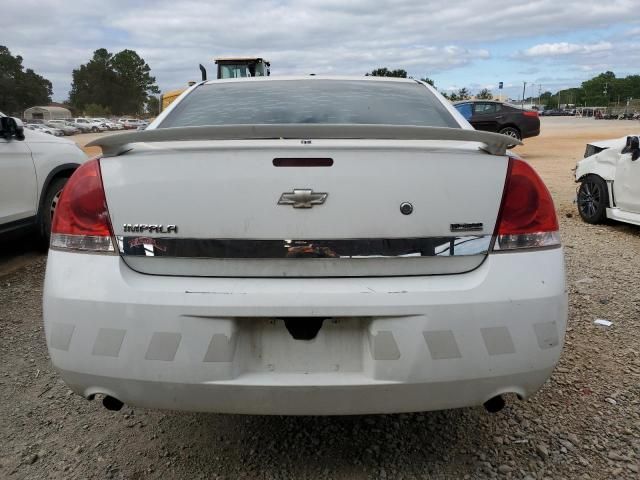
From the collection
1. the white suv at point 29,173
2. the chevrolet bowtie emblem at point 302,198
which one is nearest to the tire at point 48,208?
the white suv at point 29,173

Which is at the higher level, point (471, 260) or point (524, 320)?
point (471, 260)

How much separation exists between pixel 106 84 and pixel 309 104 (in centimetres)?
13181

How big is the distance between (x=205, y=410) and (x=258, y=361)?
10.6 inches

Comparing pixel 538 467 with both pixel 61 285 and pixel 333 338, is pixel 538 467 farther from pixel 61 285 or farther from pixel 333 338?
pixel 61 285

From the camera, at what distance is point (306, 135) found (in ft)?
6.47

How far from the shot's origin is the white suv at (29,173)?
471 centimetres

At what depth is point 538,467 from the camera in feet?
7.23

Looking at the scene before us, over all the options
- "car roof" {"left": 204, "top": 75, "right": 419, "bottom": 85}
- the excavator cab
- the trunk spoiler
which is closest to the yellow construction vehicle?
the excavator cab

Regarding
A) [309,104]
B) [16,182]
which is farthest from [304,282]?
[16,182]

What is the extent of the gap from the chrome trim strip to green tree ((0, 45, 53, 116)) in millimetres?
104308

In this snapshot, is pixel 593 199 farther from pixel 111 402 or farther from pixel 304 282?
pixel 111 402

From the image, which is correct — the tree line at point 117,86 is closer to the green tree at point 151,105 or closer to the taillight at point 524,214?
the green tree at point 151,105

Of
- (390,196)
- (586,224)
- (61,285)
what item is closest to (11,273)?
(61,285)

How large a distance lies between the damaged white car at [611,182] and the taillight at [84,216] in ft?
19.1
